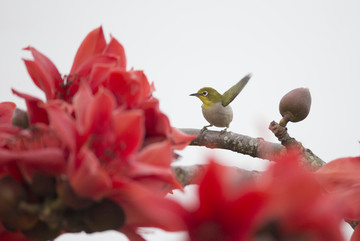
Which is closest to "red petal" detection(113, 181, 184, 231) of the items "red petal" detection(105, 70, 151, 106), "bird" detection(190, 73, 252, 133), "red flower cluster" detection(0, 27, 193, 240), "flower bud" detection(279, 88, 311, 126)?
"red flower cluster" detection(0, 27, 193, 240)

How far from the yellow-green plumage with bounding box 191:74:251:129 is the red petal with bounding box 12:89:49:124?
3.66m

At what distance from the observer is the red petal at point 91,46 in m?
0.49

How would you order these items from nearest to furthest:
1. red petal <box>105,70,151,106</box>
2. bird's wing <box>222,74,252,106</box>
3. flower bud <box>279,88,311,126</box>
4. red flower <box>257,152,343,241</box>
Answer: red flower <box>257,152,343,241</box>, red petal <box>105,70,151,106</box>, flower bud <box>279,88,311,126</box>, bird's wing <box>222,74,252,106</box>

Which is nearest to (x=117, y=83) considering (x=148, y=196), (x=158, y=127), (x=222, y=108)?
(x=158, y=127)

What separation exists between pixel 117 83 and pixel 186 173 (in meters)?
0.12

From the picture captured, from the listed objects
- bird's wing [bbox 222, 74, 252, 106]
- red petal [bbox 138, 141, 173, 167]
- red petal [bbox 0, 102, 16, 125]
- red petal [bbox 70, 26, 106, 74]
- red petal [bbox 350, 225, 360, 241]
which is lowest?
bird's wing [bbox 222, 74, 252, 106]

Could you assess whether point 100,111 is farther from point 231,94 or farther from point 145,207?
point 231,94

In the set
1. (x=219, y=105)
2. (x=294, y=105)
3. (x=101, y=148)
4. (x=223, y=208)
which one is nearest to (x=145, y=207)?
(x=223, y=208)

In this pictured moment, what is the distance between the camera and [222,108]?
4.21m

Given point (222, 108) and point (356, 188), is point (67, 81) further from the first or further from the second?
point (222, 108)

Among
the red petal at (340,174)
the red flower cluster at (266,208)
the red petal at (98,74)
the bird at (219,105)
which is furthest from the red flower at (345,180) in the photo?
the bird at (219,105)

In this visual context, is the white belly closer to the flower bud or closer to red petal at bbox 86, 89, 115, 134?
the flower bud

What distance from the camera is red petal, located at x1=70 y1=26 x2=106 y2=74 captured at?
1.62ft

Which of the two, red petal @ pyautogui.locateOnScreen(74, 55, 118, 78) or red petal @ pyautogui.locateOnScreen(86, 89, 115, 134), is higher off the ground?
red petal @ pyautogui.locateOnScreen(74, 55, 118, 78)
